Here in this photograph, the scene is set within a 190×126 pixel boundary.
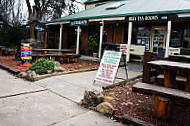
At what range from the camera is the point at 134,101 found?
3.41 meters

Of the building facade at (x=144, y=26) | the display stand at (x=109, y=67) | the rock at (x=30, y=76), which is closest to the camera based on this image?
the display stand at (x=109, y=67)

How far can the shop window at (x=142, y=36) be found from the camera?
1112 centimetres

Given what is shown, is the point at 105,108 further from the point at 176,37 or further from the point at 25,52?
the point at 176,37

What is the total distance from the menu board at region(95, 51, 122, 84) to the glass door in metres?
6.88

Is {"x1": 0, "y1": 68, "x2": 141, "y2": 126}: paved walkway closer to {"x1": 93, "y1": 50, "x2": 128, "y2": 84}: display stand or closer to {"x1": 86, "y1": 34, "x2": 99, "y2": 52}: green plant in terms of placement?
{"x1": 93, "y1": 50, "x2": 128, "y2": 84}: display stand

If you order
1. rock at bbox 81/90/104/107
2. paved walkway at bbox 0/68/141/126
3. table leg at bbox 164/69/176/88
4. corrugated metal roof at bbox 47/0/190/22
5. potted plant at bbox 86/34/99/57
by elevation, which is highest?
corrugated metal roof at bbox 47/0/190/22

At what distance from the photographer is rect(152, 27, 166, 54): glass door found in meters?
10.6

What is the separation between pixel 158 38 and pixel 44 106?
9.70 metres

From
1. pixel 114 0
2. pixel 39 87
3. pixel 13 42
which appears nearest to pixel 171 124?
pixel 39 87

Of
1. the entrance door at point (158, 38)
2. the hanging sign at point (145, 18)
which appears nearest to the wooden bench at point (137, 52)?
the entrance door at point (158, 38)

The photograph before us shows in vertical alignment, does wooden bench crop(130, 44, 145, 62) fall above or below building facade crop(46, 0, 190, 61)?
below

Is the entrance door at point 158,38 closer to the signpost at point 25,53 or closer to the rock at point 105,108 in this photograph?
the signpost at point 25,53

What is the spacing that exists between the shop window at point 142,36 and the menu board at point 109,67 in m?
7.11

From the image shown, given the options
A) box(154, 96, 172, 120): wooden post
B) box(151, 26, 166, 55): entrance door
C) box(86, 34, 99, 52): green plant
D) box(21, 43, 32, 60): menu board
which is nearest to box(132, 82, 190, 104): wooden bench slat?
box(154, 96, 172, 120): wooden post
